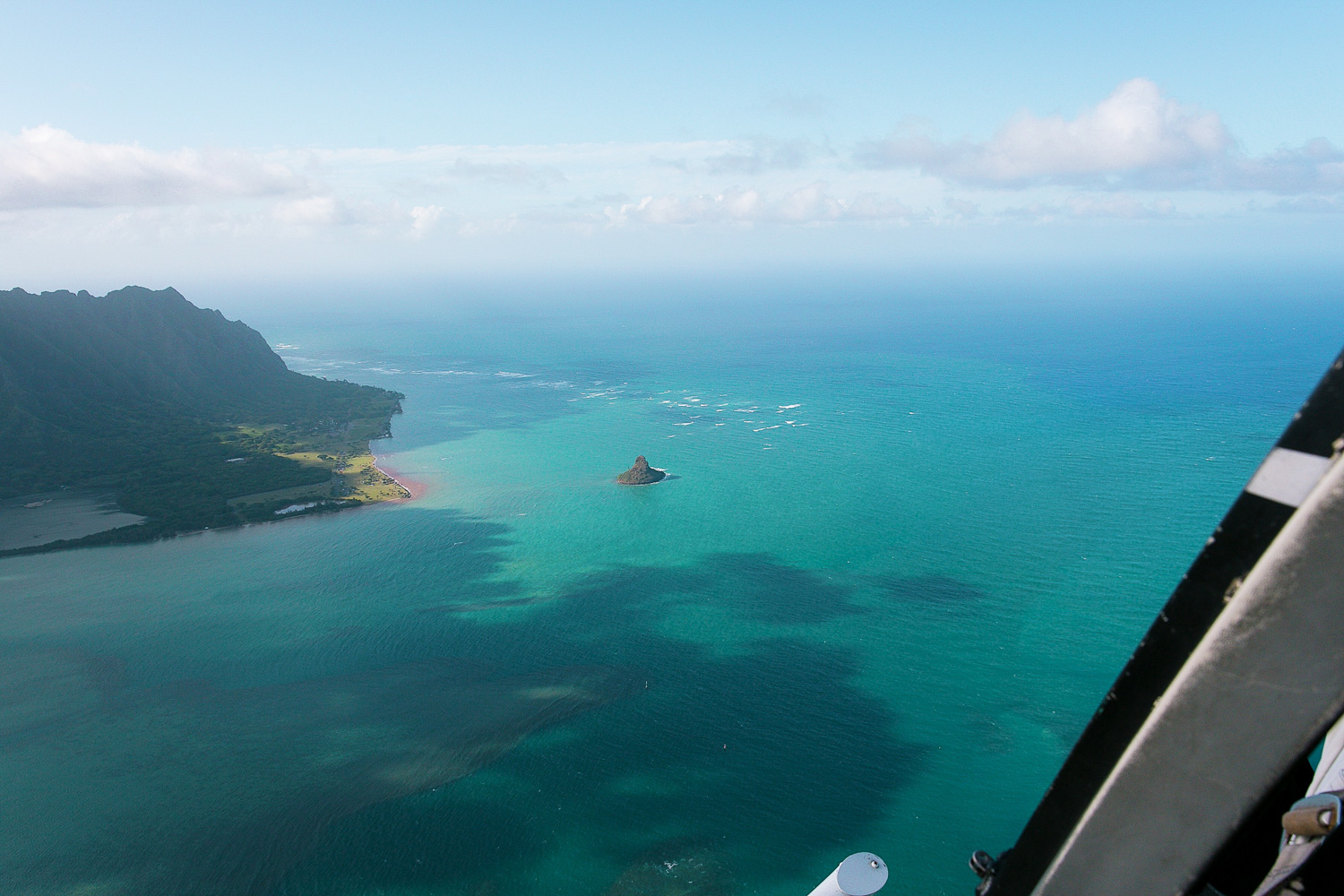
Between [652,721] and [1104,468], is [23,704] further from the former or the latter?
[1104,468]

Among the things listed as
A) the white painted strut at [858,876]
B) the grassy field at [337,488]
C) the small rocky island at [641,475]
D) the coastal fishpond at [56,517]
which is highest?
the white painted strut at [858,876]

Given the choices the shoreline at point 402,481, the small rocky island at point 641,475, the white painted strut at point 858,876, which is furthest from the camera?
the small rocky island at point 641,475

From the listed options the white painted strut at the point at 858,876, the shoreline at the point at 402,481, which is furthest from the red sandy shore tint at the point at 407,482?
the white painted strut at the point at 858,876

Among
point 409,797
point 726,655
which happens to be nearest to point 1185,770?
point 409,797

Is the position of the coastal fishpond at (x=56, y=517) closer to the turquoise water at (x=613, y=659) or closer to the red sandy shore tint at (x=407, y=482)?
the turquoise water at (x=613, y=659)

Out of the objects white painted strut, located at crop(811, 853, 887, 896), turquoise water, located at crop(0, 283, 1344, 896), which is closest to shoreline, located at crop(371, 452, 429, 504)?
turquoise water, located at crop(0, 283, 1344, 896)

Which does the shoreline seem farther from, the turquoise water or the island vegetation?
the turquoise water
